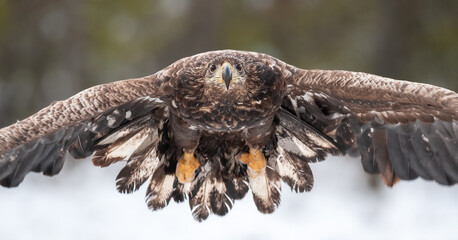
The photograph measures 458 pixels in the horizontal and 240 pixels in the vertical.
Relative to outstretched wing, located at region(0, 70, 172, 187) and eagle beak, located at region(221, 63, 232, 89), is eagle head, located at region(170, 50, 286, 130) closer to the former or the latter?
eagle beak, located at region(221, 63, 232, 89)

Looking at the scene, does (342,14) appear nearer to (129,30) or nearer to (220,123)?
(129,30)

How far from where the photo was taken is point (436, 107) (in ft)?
17.7

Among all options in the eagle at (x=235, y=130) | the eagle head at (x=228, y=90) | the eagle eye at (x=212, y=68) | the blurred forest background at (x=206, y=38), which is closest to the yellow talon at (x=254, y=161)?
the eagle at (x=235, y=130)

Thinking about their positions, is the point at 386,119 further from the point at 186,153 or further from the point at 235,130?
the point at 186,153

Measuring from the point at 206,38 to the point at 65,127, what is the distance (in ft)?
23.8

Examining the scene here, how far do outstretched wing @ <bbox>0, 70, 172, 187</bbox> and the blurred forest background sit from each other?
4.38 m

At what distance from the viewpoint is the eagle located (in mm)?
5422

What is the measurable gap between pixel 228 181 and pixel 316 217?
317cm

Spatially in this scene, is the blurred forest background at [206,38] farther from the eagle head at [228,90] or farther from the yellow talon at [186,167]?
the eagle head at [228,90]

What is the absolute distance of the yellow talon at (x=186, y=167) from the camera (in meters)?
6.25

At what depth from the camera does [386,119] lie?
5.73 metres

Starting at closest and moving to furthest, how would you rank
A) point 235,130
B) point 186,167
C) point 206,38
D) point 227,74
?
point 227,74
point 235,130
point 186,167
point 206,38

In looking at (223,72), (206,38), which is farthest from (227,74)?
(206,38)

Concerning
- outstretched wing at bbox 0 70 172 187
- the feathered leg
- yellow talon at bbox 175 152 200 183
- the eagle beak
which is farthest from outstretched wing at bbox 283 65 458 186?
outstretched wing at bbox 0 70 172 187
